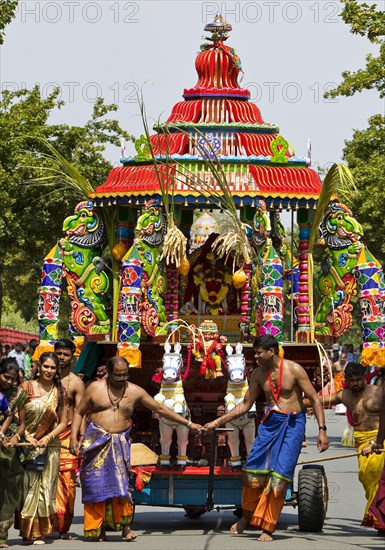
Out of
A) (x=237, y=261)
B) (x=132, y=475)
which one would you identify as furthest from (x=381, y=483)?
(x=237, y=261)

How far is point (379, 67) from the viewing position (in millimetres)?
30172

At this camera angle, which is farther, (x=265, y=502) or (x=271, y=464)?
(x=271, y=464)

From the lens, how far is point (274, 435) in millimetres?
15258

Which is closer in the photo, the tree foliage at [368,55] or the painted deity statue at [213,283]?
the painted deity statue at [213,283]

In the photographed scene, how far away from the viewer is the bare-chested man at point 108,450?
48.3 ft

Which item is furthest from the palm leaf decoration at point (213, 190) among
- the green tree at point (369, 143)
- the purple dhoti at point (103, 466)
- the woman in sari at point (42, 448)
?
the green tree at point (369, 143)

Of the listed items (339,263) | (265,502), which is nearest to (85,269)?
(339,263)

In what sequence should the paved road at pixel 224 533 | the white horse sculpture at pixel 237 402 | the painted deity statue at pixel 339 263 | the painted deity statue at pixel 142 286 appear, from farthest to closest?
1. the painted deity statue at pixel 339 263
2. the painted deity statue at pixel 142 286
3. the white horse sculpture at pixel 237 402
4. the paved road at pixel 224 533

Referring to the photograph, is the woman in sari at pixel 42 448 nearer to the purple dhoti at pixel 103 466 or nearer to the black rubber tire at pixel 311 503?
the purple dhoti at pixel 103 466

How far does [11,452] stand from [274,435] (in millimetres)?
2482

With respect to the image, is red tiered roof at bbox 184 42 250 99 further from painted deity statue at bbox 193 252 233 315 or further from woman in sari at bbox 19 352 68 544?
woman in sari at bbox 19 352 68 544

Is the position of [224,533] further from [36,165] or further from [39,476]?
[36,165]

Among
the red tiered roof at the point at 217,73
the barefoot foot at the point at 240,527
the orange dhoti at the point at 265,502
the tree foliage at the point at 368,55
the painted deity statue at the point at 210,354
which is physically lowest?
the barefoot foot at the point at 240,527

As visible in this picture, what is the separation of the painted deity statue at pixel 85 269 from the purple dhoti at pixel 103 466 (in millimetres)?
4329
